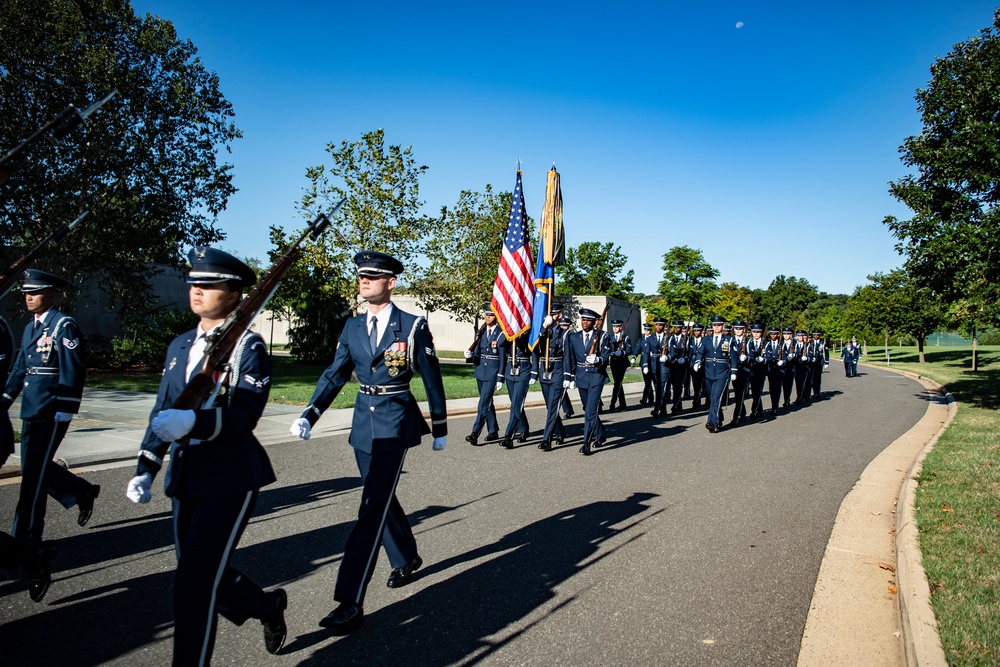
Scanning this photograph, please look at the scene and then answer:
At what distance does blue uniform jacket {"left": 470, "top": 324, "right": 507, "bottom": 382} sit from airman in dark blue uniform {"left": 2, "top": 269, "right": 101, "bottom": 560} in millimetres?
6049

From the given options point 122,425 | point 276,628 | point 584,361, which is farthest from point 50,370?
point 584,361

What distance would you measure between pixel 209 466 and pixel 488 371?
24.8 feet

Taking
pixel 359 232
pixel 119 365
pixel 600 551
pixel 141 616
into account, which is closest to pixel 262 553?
pixel 141 616

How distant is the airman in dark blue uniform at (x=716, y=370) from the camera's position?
39.6ft

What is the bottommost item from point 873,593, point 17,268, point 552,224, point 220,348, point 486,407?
point 873,593

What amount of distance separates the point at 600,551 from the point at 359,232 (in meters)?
17.7

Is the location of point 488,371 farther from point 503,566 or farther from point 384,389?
point 384,389

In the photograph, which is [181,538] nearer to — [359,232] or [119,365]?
[359,232]

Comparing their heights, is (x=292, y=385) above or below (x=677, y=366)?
below

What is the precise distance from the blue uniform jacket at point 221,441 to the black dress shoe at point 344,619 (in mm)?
1039

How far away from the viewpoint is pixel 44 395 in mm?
4781

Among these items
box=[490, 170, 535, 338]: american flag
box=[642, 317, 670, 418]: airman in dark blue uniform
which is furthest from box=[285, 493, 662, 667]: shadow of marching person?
box=[642, 317, 670, 418]: airman in dark blue uniform

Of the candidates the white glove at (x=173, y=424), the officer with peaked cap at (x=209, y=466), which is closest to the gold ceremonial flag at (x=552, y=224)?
the officer with peaked cap at (x=209, y=466)

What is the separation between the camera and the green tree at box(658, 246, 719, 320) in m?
62.5
